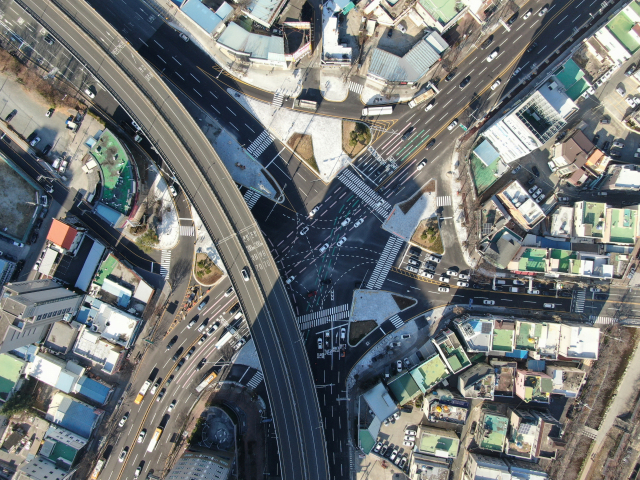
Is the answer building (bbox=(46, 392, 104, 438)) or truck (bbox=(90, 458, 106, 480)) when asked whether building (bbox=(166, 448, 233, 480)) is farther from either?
building (bbox=(46, 392, 104, 438))

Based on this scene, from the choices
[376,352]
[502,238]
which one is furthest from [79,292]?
[502,238]

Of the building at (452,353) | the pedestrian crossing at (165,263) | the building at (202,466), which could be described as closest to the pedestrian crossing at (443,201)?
the building at (452,353)

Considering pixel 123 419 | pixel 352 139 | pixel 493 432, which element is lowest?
pixel 123 419

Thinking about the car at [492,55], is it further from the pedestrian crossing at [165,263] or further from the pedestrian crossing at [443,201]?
the pedestrian crossing at [165,263]

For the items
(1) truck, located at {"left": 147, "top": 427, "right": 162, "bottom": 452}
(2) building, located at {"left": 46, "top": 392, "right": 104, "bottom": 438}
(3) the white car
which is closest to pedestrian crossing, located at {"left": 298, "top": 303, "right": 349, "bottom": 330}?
(1) truck, located at {"left": 147, "top": 427, "right": 162, "bottom": 452}

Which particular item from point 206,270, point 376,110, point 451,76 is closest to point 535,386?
point 376,110

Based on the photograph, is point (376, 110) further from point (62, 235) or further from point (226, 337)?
point (62, 235)

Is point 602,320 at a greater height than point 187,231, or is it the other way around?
point 602,320
